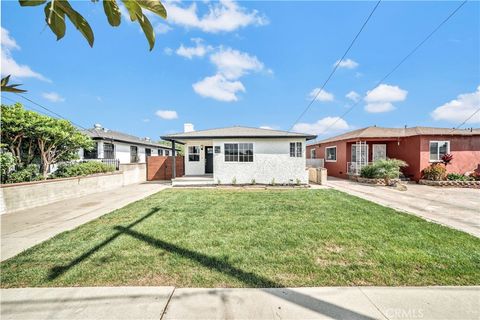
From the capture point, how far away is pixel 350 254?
12.8ft

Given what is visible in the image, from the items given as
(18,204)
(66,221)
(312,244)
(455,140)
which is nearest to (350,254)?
(312,244)

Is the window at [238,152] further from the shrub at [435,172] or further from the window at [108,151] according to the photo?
the shrub at [435,172]

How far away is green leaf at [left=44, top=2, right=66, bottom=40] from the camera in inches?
31.7

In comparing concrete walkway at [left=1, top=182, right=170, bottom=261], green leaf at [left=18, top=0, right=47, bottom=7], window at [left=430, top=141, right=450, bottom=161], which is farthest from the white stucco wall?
green leaf at [left=18, top=0, right=47, bottom=7]

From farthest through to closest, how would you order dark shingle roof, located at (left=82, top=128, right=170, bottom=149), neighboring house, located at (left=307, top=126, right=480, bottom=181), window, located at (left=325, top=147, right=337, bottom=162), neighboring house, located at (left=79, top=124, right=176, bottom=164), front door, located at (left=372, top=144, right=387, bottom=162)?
window, located at (left=325, top=147, right=337, bottom=162), front door, located at (left=372, top=144, right=387, bottom=162), dark shingle roof, located at (left=82, top=128, right=170, bottom=149), neighboring house, located at (left=79, top=124, right=176, bottom=164), neighboring house, located at (left=307, top=126, right=480, bottom=181)

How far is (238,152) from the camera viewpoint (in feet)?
42.5

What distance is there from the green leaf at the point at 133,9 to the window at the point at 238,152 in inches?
476

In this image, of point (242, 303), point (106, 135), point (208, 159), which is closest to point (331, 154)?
point (208, 159)

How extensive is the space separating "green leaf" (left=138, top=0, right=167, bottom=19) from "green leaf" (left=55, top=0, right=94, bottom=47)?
0.87ft

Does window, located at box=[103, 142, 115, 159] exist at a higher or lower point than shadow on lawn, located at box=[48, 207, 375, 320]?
higher

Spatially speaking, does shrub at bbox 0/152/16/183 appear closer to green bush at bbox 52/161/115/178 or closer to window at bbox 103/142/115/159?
green bush at bbox 52/161/115/178

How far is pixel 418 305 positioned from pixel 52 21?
414cm

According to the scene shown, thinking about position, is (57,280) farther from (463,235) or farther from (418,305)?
(463,235)

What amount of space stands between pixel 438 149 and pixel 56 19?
1945cm
